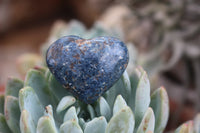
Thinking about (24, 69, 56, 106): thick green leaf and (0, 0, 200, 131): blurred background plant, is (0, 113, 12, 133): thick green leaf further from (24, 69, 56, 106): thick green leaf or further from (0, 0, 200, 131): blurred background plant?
(0, 0, 200, 131): blurred background plant

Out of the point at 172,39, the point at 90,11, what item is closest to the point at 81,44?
the point at 172,39

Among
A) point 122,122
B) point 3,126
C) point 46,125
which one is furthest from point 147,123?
point 3,126

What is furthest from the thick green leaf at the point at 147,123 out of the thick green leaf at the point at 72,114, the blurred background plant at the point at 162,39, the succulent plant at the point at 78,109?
the blurred background plant at the point at 162,39

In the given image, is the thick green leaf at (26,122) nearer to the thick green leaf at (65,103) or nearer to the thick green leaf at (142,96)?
the thick green leaf at (65,103)

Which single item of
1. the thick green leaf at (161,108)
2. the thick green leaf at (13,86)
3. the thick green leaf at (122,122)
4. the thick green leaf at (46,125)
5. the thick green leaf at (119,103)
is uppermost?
the thick green leaf at (13,86)

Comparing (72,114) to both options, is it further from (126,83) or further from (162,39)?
(162,39)

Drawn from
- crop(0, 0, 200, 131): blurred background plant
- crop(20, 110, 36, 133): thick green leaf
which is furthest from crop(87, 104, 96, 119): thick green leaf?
crop(0, 0, 200, 131): blurred background plant

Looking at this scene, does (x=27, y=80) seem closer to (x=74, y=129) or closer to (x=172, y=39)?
(x=74, y=129)
